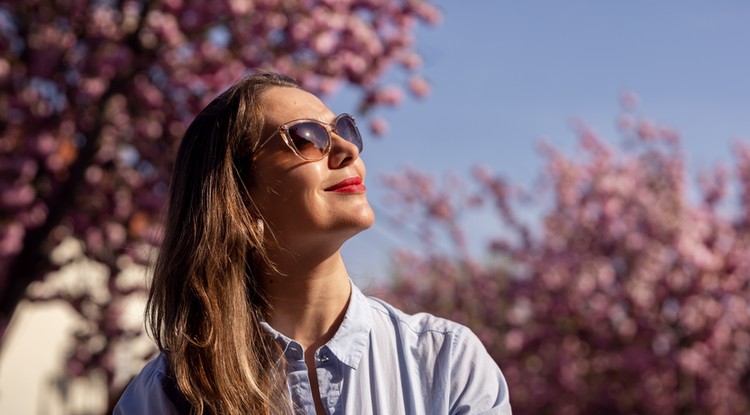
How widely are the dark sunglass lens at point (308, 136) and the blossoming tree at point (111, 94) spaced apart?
3.90 metres

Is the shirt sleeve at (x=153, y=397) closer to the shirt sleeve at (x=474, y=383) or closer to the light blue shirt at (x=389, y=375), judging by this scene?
the light blue shirt at (x=389, y=375)

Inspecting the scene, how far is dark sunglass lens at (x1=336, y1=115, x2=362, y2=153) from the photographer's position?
2.53 meters

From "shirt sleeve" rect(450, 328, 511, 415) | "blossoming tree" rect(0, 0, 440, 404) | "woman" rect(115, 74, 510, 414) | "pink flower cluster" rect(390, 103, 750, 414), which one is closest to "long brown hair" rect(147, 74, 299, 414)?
"woman" rect(115, 74, 510, 414)

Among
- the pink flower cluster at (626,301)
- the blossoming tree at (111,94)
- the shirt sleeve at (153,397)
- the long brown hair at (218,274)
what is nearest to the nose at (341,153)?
the long brown hair at (218,274)

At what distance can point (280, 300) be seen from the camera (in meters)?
2.46

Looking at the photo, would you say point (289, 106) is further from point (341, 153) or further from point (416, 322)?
point (416, 322)

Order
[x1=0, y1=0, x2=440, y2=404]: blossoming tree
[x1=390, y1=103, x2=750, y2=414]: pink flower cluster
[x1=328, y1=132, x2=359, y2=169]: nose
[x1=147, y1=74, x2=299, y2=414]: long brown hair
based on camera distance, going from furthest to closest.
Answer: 1. [x1=390, y1=103, x2=750, y2=414]: pink flower cluster
2. [x1=0, y1=0, x2=440, y2=404]: blossoming tree
3. [x1=328, y1=132, x2=359, y2=169]: nose
4. [x1=147, y1=74, x2=299, y2=414]: long brown hair

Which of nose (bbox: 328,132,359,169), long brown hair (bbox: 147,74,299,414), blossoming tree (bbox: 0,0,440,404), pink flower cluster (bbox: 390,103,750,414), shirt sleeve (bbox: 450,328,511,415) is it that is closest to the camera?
shirt sleeve (bbox: 450,328,511,415)

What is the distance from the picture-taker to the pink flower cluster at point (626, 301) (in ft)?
33.1

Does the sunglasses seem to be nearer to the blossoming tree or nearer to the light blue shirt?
the light blue shirt

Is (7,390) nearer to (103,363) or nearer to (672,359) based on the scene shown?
(103,363)

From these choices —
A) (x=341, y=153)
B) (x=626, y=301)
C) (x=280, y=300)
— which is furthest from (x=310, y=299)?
(x=626, y=301)

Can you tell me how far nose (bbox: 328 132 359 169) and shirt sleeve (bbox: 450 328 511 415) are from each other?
498 mm

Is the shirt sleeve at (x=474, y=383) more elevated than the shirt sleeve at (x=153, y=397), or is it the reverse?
the shirt sleeve at (x=153, y=397)
